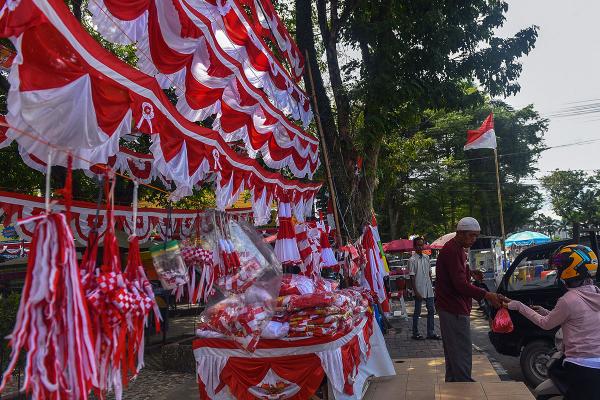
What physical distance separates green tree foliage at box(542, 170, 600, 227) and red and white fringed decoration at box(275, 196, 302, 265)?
42287 mm

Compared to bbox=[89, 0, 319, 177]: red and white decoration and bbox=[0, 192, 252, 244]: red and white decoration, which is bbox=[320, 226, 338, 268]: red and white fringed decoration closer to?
bbox=[0, 192, 252, 244]: red and white decoration

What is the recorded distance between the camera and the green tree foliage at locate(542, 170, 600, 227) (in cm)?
4331

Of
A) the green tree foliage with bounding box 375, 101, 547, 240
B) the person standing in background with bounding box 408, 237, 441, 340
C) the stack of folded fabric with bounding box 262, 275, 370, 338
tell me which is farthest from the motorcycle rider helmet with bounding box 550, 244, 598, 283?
the green tree foliage with bounding box 375, 101, 547, 240

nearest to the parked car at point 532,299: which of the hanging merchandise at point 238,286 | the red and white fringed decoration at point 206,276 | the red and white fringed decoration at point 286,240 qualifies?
the red and white fringed decoration at point 286,240

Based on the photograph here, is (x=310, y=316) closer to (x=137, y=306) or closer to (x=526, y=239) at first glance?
(x=137, y=306)

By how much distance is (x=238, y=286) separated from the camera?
4.85 m

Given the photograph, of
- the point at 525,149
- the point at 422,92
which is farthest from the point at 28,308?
the point at 525,149

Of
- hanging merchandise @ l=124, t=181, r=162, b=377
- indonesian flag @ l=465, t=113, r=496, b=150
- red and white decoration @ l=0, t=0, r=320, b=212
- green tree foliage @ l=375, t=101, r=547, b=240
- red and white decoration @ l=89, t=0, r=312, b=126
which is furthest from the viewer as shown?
green tree foliage @ l=375, t=101, r=547, b=240

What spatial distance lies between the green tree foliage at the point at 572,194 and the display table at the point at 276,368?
43.4 m

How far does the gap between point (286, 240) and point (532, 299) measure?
136 inches

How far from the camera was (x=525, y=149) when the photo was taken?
2942cm

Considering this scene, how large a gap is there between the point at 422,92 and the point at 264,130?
3.70 metres

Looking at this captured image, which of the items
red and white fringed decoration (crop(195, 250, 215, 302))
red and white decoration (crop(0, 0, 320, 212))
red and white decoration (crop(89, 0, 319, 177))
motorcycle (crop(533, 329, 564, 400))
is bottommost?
motorcycle (crop(533, 329, 564, 400))

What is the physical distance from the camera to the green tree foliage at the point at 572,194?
43312mm
